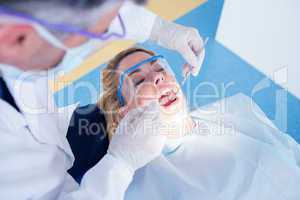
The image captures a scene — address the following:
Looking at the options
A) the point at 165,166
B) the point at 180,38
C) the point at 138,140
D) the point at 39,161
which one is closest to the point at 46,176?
the point at 39,161

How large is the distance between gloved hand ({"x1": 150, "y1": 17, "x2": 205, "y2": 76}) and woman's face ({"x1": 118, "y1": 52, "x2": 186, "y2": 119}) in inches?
4.3

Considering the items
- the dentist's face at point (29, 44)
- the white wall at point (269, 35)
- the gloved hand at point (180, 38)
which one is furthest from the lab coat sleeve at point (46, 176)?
the white wall at point (269, 35)

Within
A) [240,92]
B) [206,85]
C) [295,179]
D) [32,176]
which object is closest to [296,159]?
[295,179]

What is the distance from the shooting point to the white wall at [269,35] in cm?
161

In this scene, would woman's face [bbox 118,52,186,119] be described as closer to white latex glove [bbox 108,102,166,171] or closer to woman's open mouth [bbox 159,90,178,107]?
woman's open mouth [bbox 159,90,178,107]

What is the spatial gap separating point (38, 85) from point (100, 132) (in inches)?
18.6

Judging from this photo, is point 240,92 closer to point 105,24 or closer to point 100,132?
point 100,132

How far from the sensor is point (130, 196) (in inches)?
47.8

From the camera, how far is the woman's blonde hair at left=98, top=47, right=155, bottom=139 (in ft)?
4.47

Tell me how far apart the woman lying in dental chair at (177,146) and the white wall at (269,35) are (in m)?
0.33

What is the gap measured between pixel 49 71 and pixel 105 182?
373 mm

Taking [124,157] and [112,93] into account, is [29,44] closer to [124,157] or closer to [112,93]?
[124,157]

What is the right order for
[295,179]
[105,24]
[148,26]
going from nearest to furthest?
[105,24]
[148,26]
[295,179]

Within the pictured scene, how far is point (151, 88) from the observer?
4.10 ft
